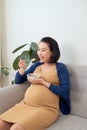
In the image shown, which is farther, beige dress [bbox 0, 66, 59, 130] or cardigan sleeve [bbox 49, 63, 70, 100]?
cardigan sleeve [bbox 49, 63, 70, 100]

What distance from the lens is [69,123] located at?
1740 millimetres

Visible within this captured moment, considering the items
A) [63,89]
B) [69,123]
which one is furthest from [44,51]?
[69,123]

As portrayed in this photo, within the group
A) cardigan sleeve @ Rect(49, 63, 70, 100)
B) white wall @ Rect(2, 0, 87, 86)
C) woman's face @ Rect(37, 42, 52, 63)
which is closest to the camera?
cardigan sleeve @ Rect(49, 63, 70, 100)

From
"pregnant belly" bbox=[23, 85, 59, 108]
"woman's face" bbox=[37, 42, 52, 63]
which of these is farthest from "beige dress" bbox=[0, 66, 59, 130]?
"woman's face" bbox=[37, 42, 52, 63]

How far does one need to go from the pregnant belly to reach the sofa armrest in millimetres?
144

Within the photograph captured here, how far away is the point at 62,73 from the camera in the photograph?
1898 millimetres

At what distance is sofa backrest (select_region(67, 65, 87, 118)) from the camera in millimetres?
1890

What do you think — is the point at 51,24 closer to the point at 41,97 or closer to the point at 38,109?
the point at 41,97

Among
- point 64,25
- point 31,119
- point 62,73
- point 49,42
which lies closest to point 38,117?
point 31,119

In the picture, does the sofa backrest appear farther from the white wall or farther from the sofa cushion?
the white wall

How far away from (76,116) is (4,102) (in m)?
0.65

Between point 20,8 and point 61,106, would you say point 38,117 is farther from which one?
point 20,8

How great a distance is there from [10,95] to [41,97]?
301 mm

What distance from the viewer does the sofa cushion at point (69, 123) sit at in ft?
5.45
